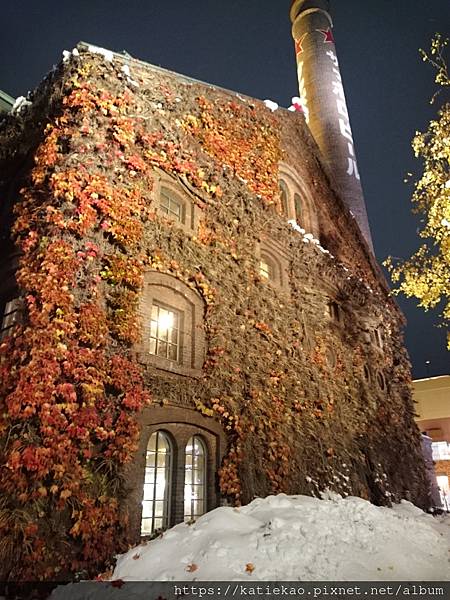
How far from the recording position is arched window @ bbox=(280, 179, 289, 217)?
16375mm

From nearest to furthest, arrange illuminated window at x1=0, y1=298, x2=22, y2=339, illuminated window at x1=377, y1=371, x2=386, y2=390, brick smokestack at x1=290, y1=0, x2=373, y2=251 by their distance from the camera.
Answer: illuminated window at x1=0, y1=298, x2=22, y2=339, illuminated window at x1=377, y1=371, x2=386, y2=390, brick smokestack at x1=290, y1=0, x2=373, y2=251

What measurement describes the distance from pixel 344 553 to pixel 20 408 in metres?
5.33

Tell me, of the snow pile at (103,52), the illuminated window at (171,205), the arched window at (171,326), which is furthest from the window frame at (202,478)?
the snow pile at (103,52)

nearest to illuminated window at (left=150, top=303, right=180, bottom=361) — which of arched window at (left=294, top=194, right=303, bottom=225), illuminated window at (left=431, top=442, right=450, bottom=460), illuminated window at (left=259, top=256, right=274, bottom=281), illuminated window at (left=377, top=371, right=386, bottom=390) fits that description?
illuminated window at (left=259, top=256, right=274, bottom=281)

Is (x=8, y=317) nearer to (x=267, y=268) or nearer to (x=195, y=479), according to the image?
(x=195, y=479)

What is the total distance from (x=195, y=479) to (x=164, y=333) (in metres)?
3.14

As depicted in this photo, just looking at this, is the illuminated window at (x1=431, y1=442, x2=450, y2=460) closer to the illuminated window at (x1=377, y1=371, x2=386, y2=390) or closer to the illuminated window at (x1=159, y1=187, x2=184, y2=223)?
the illuminated window at (x1=377, y1=371, x2=386, y2=390)

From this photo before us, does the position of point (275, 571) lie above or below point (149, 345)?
below

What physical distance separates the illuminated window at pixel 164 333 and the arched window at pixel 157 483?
1.72 meters

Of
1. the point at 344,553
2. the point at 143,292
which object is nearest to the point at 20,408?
the point at 143,292

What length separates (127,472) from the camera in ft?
24.2

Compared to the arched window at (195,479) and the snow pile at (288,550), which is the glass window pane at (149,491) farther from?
the snow pile at (288,550)

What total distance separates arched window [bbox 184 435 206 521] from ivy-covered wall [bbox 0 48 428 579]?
0.46 metres

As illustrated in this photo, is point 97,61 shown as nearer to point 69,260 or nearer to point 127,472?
point 69,260
